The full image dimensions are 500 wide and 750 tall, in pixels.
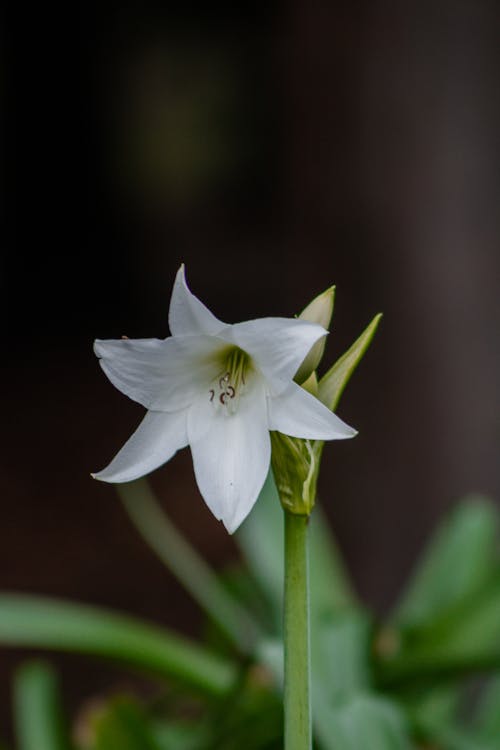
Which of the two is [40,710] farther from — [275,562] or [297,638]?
[297,638]

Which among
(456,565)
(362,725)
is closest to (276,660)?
(362,725)

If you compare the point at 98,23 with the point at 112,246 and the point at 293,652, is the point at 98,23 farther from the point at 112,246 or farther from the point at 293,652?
the point at 293,652

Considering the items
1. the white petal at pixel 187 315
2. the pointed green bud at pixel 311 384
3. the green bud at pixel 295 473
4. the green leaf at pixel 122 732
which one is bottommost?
the green leaf at pixel 122 732

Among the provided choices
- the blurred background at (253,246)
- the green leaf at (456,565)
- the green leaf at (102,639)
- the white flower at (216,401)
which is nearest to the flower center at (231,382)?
the white flower at (216,401)

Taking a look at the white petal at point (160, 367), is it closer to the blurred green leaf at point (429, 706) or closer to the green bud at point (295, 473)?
the green bud at point (295, 473)

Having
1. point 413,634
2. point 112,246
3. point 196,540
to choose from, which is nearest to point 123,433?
point 196,540
